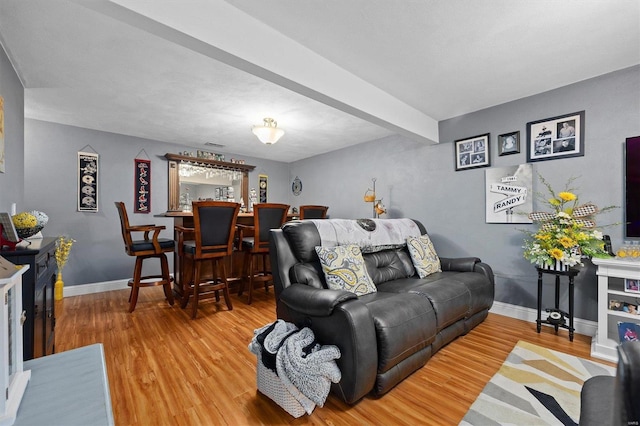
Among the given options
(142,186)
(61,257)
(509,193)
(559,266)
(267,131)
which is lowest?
(61,257)

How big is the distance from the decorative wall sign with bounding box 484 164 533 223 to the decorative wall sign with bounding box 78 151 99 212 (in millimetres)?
5231

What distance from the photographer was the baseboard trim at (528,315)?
2559mm

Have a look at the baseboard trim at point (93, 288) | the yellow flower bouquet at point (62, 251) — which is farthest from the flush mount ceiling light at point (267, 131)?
the baseboard trim at point (93, 288)

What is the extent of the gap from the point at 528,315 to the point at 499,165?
5.33ft

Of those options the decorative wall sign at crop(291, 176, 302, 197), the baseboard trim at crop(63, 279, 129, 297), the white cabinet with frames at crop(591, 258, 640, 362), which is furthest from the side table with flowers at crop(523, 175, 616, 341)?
the baseboard trim at crop(63, 279, 129, 297)

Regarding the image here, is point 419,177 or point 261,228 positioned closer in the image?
point 261,228

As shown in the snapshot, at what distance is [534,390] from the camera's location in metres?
1.75

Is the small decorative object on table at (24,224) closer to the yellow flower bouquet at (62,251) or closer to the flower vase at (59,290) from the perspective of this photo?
the yellow flower bouquet at (62,251)

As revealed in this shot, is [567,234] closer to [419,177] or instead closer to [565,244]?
[565,244]

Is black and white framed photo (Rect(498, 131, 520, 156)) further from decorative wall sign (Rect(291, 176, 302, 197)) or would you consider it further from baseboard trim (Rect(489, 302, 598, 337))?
decorative wall sign (Rect(291, 176, 302, 197))

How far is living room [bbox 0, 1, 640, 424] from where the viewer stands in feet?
8.12

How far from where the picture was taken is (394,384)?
174 cm

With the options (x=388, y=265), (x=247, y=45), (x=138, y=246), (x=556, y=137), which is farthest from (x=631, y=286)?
(x=138, y=246)

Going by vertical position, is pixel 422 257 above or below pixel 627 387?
below
